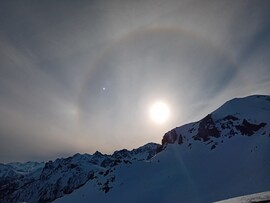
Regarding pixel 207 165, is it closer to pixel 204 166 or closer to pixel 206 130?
pixel 204 166

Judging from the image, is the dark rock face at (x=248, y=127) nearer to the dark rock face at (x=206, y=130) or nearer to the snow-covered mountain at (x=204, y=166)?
the snow-covered mountain at (x=204, y=166)

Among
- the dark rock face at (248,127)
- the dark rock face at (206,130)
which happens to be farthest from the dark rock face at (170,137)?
the dark rock face at (248,127)

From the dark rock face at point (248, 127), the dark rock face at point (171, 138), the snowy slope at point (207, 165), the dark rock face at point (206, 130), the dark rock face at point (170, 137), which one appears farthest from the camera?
the dark rock face at point (170, 137)

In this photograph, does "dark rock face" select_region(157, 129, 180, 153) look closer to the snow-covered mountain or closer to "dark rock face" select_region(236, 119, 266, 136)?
the snow-covered mountain

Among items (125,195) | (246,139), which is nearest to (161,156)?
(125,195)

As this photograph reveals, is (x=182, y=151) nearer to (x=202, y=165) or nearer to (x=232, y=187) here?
(x=202, y=165)

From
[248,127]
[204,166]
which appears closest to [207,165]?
[204,166]

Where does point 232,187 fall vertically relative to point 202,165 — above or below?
below
